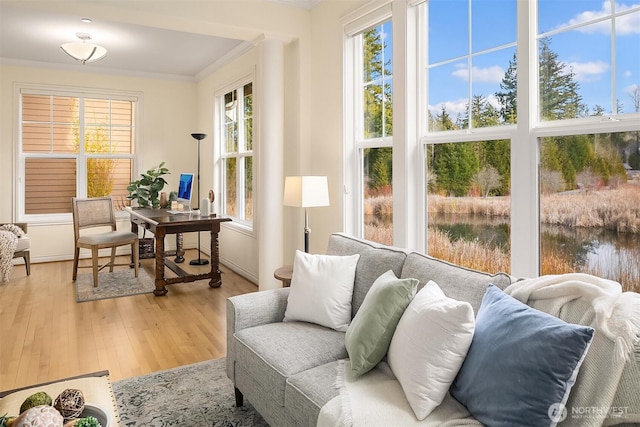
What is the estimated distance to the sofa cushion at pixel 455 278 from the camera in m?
1.75

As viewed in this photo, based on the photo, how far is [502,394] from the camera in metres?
1.32

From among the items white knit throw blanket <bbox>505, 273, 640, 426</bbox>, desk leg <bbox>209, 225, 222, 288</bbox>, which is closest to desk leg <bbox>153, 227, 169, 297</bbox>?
desk leg <bbox>209, 225, 222, 288</bbox>

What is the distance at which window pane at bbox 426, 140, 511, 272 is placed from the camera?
2523 millimetres

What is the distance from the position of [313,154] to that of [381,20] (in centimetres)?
129

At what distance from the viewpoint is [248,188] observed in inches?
219

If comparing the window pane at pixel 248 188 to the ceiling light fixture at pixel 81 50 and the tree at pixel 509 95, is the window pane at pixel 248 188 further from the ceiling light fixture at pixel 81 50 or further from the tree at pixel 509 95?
the tree at pixel 509 95

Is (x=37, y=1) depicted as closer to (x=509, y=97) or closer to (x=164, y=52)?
(x=164, y=52)

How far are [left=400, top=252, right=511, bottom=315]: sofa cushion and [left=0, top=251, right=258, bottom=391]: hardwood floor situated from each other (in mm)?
1651

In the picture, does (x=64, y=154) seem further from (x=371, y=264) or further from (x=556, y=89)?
(x=556, y=89)

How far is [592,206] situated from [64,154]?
6561 mm

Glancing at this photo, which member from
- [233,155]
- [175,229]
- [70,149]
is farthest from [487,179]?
[70,149]

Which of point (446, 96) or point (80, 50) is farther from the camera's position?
point (80, 50)

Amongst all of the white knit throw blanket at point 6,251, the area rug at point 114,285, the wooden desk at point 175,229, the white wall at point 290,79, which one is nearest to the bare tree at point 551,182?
the white wall at point 290,79

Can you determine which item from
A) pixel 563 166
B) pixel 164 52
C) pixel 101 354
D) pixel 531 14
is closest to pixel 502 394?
pixel 563 166
